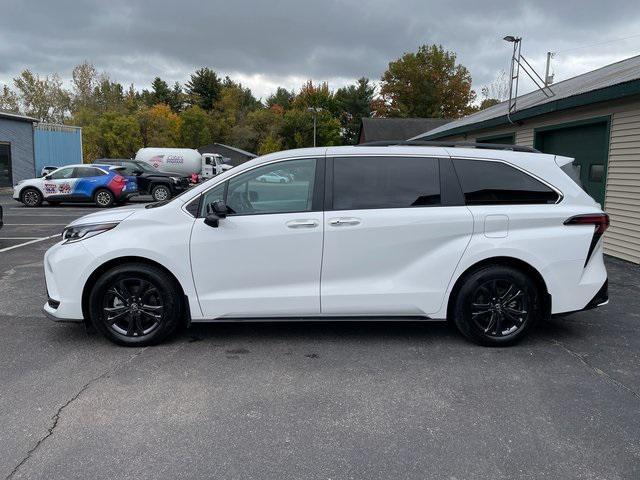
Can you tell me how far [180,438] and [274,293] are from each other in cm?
153

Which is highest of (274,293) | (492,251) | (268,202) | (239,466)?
(268,202)

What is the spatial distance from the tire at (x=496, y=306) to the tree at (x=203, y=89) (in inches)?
3079

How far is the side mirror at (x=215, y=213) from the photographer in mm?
4035

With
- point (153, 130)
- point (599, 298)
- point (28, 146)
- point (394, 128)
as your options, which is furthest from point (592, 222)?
point (153, 130)

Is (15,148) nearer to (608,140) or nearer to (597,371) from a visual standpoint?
(608,140)

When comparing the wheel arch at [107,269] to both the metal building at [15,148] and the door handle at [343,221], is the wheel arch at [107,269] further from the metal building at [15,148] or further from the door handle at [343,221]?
the metal building at [15,148]

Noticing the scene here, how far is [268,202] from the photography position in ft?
13.9

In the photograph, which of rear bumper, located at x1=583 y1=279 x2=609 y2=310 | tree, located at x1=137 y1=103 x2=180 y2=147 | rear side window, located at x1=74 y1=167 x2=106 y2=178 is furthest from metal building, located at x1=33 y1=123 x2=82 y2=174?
rear bumper, located at x1=583 y1=279 x2=609 y2=310

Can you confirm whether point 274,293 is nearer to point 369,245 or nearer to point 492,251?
point 369,245

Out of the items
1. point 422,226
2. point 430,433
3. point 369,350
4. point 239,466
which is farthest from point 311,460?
point 422,226

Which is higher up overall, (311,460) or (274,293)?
(274,293)

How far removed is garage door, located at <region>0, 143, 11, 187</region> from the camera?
24.5m

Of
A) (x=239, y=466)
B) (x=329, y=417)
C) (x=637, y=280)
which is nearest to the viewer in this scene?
(x=239, y=466)

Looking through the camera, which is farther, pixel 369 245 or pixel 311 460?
pixel 369 245
